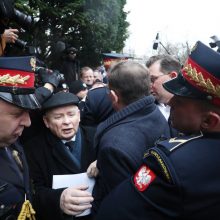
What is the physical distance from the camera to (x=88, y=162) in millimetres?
2498

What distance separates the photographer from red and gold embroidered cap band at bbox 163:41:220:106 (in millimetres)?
1262

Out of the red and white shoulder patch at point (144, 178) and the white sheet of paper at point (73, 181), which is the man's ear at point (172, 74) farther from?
the red and white shoulder patch at point (144, 178)

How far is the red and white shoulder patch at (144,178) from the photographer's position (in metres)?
1.21

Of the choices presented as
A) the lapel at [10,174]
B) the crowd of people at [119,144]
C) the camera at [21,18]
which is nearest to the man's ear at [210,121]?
the crowd of people at [119,144]

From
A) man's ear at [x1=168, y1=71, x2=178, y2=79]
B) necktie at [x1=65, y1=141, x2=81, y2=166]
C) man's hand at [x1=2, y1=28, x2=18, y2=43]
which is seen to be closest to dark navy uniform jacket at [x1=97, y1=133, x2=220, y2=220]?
necktie at [x1=65, y1=141, x2=81, y2=166]

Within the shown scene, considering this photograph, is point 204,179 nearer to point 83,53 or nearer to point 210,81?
point 210,81

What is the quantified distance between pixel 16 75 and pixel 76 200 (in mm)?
790

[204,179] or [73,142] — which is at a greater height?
[204,179]

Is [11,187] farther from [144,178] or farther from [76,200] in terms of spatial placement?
[144,178]

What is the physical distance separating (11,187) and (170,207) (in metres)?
0.96

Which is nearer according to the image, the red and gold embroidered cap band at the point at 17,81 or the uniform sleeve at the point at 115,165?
the uniform sleeve at the point at 115,165

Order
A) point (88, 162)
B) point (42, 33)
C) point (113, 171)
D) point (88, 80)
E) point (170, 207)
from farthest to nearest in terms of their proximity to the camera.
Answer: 1. point (42, 33)
2. point (88, 80)
3. point (88, 162)
4. point (113, 171)
5. point (170, 207)

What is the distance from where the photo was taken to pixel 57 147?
249 centimetres

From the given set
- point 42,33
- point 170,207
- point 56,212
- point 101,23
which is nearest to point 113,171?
point 170,207
